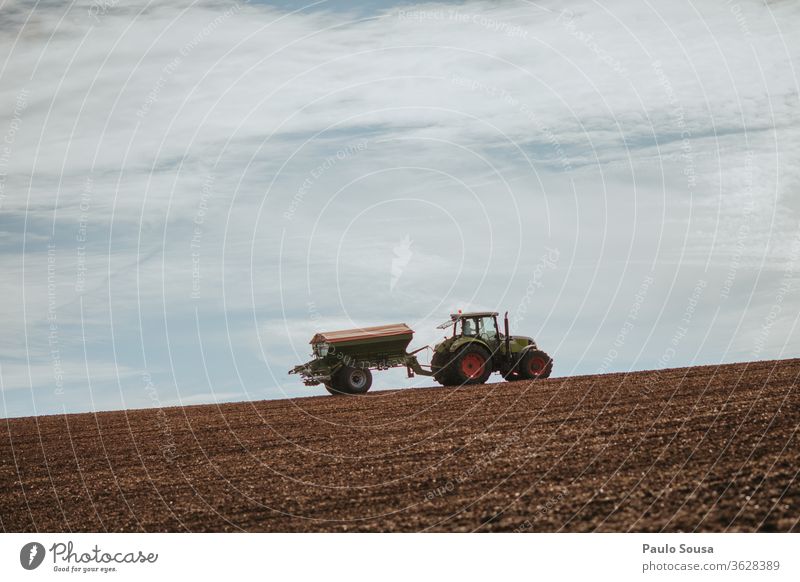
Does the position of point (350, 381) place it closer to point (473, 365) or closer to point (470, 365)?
point (470, 365)

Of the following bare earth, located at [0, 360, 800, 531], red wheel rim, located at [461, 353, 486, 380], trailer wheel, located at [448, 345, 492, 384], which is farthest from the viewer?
red wheel rim, located at [461, 353, 486, 380]

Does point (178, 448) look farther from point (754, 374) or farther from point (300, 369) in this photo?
point (754, 374)

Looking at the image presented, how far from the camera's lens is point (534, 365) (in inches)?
1150

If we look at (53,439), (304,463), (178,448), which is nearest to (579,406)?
(304,463)

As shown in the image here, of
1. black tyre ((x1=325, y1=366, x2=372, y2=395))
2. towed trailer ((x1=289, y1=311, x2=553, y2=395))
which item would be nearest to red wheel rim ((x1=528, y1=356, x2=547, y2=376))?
towed trailer ((x1=289, y1=311, x2=553, y2=395))

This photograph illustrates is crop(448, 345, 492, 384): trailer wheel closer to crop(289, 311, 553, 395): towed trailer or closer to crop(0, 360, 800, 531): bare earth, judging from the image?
crop(289, 311, 553, 395): towed trailer

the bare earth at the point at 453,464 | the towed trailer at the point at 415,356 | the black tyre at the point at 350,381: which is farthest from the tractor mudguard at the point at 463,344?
the bare earth at the point at 453,464

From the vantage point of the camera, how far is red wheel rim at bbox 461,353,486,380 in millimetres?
28250

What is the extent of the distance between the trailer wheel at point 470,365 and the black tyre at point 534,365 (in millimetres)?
→ 1310

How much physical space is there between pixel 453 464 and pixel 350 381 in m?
13.2

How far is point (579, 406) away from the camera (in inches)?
805

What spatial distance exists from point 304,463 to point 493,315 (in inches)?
508

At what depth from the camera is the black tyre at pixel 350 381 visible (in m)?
28.5
